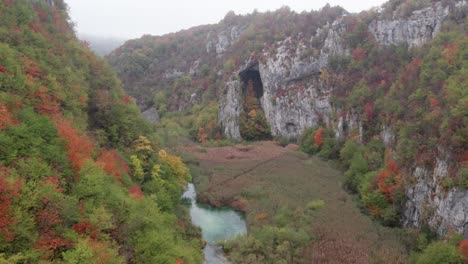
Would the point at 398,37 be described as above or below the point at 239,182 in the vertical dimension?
above

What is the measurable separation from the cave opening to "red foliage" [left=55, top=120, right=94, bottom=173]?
166 feet

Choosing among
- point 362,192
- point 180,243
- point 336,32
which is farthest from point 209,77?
point 180,243

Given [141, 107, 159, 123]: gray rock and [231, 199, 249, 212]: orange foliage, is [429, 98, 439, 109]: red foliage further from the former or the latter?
[141, 107, 159, 123]: gray rock

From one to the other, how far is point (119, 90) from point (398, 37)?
1673 inches

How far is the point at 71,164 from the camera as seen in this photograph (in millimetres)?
25703

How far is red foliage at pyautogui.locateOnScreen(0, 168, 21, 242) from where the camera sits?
17422mm

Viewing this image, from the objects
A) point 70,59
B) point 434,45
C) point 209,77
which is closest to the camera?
point 70,59

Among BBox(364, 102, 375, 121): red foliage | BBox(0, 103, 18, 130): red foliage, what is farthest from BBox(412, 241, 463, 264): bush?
BBox(0, 103, 18, 130): red foliage

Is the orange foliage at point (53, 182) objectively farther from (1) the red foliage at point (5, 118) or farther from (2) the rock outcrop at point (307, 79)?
(2) the rock outcrop at point (307, 79)

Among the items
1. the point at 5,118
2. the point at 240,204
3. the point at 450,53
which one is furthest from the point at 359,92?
the point at 5,118

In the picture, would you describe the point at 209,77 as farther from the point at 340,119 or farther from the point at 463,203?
the point at 463,203

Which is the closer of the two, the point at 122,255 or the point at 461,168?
the point at 122,255

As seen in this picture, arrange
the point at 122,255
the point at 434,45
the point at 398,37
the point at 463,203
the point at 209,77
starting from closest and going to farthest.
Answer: the point at 122,255
the point at 463,203
the point at 434,45
the point at 398,37
the point at 209,77

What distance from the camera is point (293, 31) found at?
7988 cm
